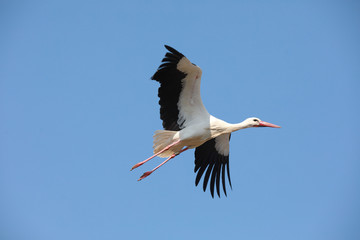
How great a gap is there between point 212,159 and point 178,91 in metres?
1.93

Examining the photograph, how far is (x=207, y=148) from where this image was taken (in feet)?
34.1

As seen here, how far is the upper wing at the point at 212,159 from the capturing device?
33.8ft

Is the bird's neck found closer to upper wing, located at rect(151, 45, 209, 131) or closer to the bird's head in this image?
the bird's head

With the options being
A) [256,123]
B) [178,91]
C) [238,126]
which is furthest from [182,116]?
[256,123]

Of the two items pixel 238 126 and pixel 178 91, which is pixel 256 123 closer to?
pixel 238 126

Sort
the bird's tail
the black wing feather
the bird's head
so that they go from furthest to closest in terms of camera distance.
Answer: the bird's head < the bird's tail < the black wing feather

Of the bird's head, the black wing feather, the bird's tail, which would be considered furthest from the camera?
the bird's head

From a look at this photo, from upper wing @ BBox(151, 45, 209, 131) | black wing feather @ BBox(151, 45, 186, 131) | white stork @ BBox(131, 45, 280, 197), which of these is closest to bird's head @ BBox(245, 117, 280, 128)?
white stork @ BBox(131, 45, 280, 197)

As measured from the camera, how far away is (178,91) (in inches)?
368

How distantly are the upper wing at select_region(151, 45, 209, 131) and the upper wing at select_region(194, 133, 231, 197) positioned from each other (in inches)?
40.1

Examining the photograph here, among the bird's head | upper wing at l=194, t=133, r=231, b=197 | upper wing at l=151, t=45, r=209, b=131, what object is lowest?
upper wing at l=194, t=133, r=231, b=197

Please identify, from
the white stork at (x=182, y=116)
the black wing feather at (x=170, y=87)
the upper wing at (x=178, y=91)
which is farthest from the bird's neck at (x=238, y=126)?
the black wing feather at (x=170, y=87)

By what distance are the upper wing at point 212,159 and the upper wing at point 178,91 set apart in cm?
102

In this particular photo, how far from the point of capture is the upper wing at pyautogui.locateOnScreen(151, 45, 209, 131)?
891cm
